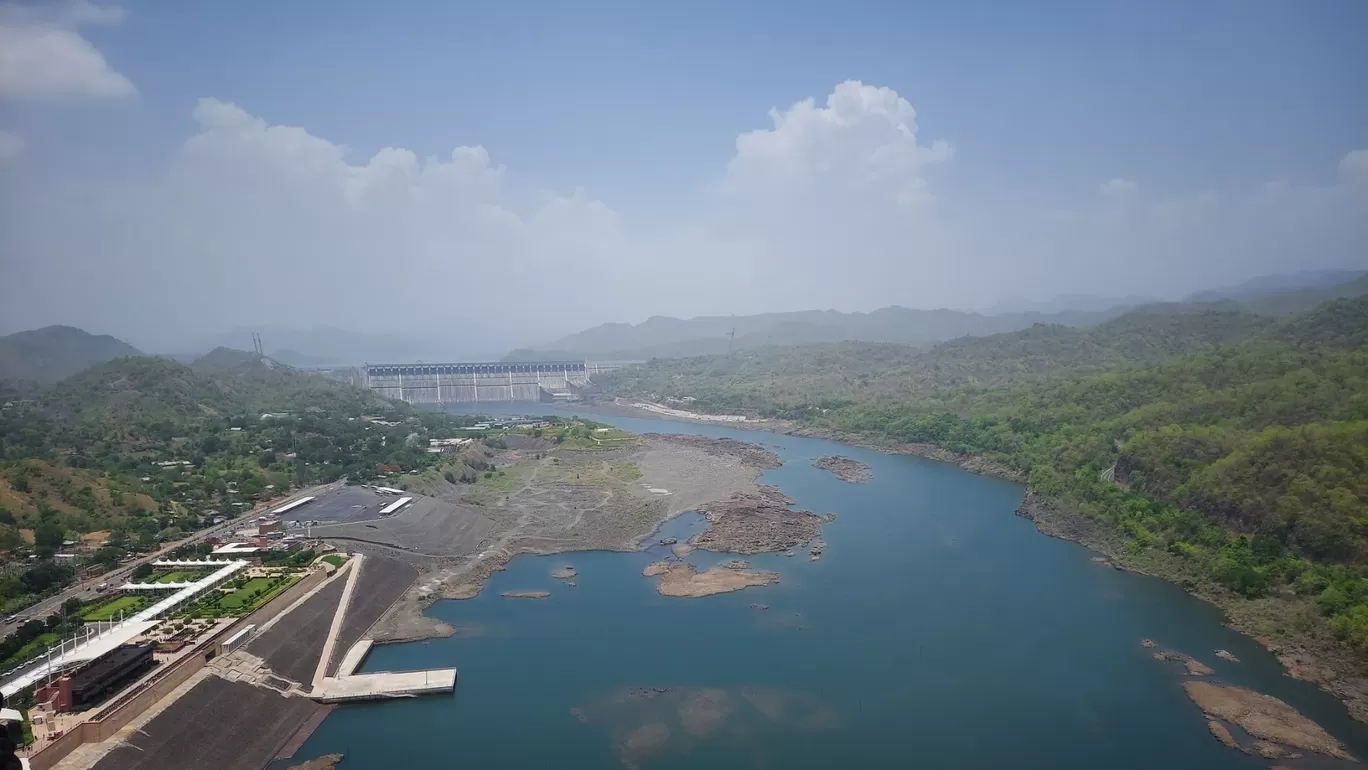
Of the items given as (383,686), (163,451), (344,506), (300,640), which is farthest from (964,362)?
(300,640)

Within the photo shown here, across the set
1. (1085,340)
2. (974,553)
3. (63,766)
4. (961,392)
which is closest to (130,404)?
(63,766)

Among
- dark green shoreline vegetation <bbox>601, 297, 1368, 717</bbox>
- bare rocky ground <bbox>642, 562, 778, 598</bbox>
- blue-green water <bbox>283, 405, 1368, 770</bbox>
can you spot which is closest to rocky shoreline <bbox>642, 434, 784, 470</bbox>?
dark green shoreline vegetation <bbox>601, 297, 1368, 717</bbox>

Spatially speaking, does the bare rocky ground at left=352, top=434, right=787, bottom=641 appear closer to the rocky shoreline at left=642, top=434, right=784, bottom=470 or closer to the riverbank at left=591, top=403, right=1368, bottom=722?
the rocky shoreline at left=642, top=434, right=784, bottom=470

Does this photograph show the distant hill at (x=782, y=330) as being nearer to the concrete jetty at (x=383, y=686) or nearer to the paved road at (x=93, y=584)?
the paved road at (x=93, y=584)

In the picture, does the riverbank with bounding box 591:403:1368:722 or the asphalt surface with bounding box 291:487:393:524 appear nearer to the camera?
the riverbank with bounding box 591:403:1368:722

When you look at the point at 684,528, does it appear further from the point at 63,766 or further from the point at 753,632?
the point at 63,766

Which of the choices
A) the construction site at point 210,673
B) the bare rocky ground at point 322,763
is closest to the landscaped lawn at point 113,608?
the construction site at point 210,673

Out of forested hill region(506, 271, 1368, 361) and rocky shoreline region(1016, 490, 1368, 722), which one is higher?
forested hill region(506, 271, 1368, 361)
